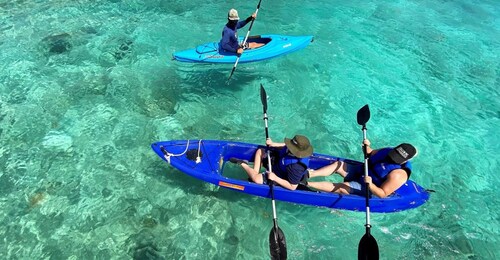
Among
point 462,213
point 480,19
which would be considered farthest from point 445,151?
point 480,19

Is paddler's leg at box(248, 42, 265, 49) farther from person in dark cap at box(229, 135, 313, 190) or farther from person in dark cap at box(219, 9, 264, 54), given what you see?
person in dark cap at box(229, 135, 313, 190)

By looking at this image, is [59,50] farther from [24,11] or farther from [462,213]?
[462,213]

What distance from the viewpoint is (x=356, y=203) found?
6027mm

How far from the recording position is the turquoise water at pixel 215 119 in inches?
250

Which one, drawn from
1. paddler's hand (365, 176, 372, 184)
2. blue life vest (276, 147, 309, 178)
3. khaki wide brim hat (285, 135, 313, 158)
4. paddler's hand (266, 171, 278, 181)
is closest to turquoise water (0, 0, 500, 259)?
blue life vest (276, 147, 309, 178)

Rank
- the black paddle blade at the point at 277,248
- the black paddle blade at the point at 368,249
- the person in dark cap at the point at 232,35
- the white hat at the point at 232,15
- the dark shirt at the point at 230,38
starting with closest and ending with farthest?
the black paddle blade at the point at 368,249 → the black paddle blade at the point at 277,248 → the white hat at the point at 232,15 → the person in dark cap at the point at 232,35 → the dark shirt at the point at 230,38

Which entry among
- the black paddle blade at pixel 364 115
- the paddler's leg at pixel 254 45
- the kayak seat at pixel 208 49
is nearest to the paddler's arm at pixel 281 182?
the black paddle blade at pixel 364 115

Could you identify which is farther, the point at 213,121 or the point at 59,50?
the point at 59,50

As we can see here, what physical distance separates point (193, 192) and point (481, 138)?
25.1 feet

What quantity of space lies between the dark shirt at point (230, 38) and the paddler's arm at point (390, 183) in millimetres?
5207

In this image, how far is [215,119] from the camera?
8.80m

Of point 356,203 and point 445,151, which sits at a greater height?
point 356,203

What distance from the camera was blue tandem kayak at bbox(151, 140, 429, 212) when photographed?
5992 mm

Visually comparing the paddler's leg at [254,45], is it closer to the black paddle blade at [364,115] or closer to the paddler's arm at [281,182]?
the black paddle blade at [364,115]
